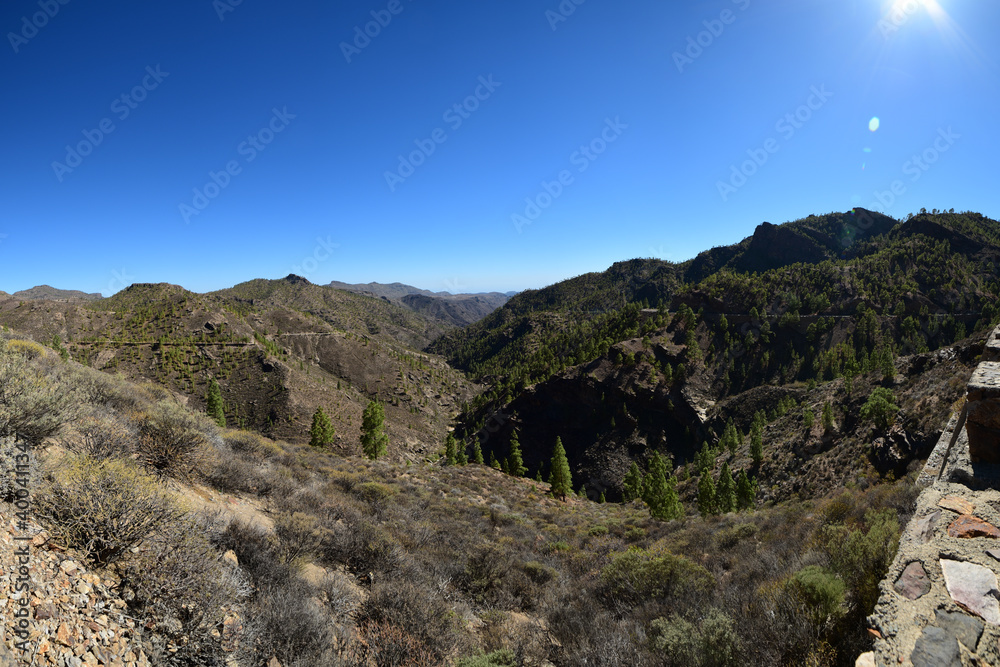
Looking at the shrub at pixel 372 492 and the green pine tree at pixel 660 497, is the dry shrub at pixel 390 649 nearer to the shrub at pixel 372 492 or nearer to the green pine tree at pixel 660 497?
the shrub at pixel 372 492

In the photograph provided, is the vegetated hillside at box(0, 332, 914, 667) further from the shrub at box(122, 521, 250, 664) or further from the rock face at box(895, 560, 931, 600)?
the rock face at box(895, 560, 931, 600)

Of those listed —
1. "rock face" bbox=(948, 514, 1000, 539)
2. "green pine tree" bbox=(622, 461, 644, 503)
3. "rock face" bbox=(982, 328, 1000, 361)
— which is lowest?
"green pine tree" bbox=(622, 461, 644, 503)

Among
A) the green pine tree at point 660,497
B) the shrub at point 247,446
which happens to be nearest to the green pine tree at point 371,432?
the green pine tree at point 660,497

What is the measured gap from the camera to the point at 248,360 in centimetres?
7988

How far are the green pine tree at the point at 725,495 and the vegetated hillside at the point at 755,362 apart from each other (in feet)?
9.64

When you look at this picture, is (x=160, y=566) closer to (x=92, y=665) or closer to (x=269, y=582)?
(x=92, y=665)

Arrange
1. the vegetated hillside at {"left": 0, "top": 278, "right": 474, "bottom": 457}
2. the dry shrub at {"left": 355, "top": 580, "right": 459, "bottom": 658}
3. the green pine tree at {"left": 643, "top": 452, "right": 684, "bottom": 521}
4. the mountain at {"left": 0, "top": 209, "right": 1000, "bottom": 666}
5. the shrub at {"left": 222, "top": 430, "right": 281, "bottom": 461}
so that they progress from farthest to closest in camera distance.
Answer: the vegetated hillside at {"left": 0, "top": 278, "right": 474, "bottom": 457} → the green pine tree at {"left": 643, "top": 452, "right": 684, "bottom": 521} → the shrub at {"left": 222, "top": 430, "right": 281, "bottom": 461} → the dry shrub at {"left": 355, "top": 580, "right": 459, "bottom": 658} → the mountain at {"left": 0, "top": 209, "right": 1000, "bottom": 666}

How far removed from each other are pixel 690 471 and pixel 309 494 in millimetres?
61740

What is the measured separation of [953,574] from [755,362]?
10127 cm

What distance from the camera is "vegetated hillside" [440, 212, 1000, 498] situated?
4416cm

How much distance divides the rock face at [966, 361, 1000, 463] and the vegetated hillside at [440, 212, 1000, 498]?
25.5m

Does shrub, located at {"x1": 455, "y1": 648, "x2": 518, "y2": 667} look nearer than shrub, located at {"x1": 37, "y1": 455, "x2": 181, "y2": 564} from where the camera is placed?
No

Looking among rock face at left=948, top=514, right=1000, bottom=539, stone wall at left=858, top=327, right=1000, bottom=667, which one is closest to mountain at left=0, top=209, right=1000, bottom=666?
A: stone wall at left=858, top=327, right=1000, bottom=667

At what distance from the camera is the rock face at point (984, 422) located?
596 cm
